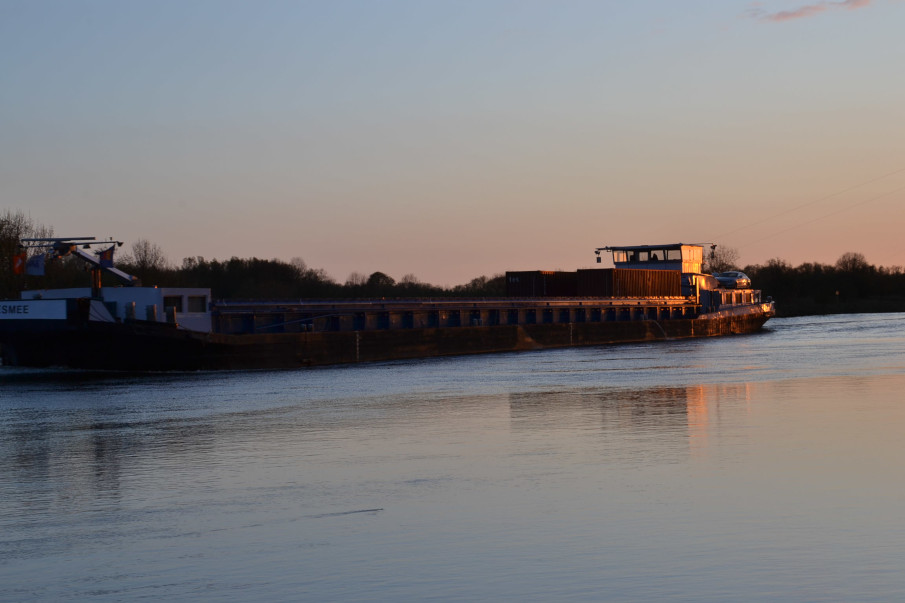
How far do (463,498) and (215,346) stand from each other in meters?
24.2

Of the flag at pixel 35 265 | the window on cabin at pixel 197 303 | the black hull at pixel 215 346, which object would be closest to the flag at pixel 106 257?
the flag at pixel 35 265

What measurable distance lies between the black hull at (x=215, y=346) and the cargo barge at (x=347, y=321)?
4cm

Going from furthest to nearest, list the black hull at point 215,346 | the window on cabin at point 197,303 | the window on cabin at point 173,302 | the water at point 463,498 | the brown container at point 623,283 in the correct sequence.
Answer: the brown container at point 623,283, the window on cabin at point 197,303, the window on cabin at point 173,302, the black hull at point 215,346, the water at point 463,498

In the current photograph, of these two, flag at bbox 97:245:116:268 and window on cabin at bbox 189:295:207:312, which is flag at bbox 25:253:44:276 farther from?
window on cabin at bbox 189:295:207:312

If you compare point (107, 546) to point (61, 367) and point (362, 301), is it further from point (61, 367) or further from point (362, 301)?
point (362, 301)

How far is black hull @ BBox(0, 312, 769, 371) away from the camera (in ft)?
107

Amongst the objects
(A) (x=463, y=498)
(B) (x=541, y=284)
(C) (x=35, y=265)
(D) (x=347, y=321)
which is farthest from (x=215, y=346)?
(B) (x=541, y=284)

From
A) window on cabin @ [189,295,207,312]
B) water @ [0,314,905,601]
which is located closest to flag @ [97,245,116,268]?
window on cabin @ [189,295,207,312]

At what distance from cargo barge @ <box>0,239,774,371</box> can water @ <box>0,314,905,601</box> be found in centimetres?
988

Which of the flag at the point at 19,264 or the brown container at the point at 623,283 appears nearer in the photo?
the flag at the point at 19,264

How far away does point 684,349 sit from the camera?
158 feet

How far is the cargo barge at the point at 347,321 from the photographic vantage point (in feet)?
107

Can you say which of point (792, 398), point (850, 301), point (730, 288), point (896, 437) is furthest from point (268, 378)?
point (850, 301)

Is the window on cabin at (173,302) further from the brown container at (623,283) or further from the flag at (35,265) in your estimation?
the brown container at (623,283)
